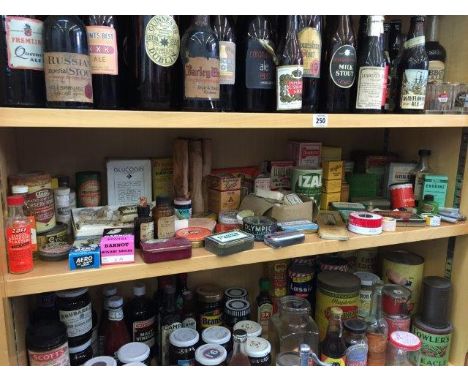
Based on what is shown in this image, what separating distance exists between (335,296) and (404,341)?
20cm

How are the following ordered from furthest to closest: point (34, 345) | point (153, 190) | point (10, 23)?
point (153, 190) < point (34, 345) < point (10, 23)

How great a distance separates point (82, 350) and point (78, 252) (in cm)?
29

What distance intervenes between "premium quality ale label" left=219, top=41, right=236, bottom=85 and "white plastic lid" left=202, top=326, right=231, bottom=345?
0.59 m

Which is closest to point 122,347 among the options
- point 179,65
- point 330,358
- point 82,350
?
point 82,350

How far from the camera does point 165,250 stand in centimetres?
73

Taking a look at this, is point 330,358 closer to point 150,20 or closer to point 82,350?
point 82,350

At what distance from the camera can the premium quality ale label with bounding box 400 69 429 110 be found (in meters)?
0.92

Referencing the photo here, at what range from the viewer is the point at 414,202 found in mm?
1065

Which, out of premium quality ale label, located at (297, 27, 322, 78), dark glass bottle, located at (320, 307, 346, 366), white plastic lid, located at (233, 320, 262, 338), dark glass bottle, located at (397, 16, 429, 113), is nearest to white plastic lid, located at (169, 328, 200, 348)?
white plastic lid, located at (233, 320, 262, 338)

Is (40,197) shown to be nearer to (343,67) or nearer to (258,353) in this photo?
(258,353)

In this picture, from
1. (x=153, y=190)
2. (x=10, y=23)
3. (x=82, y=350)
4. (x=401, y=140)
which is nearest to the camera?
(x=10, y=23)

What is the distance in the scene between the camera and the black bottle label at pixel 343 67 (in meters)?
0.88

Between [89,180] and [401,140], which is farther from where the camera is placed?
[401,140]
